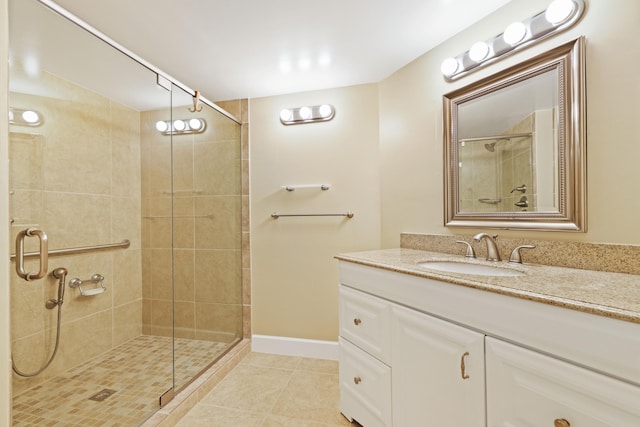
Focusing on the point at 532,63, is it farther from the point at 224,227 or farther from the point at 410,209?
the point at 224,227

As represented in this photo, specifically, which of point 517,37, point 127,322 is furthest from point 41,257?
point 517,37

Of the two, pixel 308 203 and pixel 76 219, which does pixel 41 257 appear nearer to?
pixel 76 219

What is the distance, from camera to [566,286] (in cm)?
87

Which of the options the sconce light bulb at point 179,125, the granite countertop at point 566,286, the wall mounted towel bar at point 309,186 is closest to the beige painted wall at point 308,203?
the wall mounted towel bar at point 309,186

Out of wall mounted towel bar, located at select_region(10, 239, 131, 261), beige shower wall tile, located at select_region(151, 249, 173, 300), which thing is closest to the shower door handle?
wall mounted towel bar, located at select_region(10, 239, 131, 261)

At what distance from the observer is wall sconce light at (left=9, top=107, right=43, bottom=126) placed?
3.59 ft

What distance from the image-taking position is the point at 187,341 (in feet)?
6.73

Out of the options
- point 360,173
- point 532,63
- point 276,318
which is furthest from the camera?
point 276,318

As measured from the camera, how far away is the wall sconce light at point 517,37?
3.77 ft

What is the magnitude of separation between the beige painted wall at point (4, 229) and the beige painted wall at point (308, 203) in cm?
157

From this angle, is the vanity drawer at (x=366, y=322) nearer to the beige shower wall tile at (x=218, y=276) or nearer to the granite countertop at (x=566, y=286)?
the granite countertop at (x=566, y=286)

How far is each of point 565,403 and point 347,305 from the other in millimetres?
962

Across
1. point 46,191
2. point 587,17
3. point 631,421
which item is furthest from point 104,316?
point 587,17

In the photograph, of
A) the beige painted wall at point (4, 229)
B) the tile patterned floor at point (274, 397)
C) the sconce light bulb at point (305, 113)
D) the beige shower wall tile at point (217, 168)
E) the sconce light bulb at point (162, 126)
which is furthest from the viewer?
the sconce light bulb at point (305, 113)
